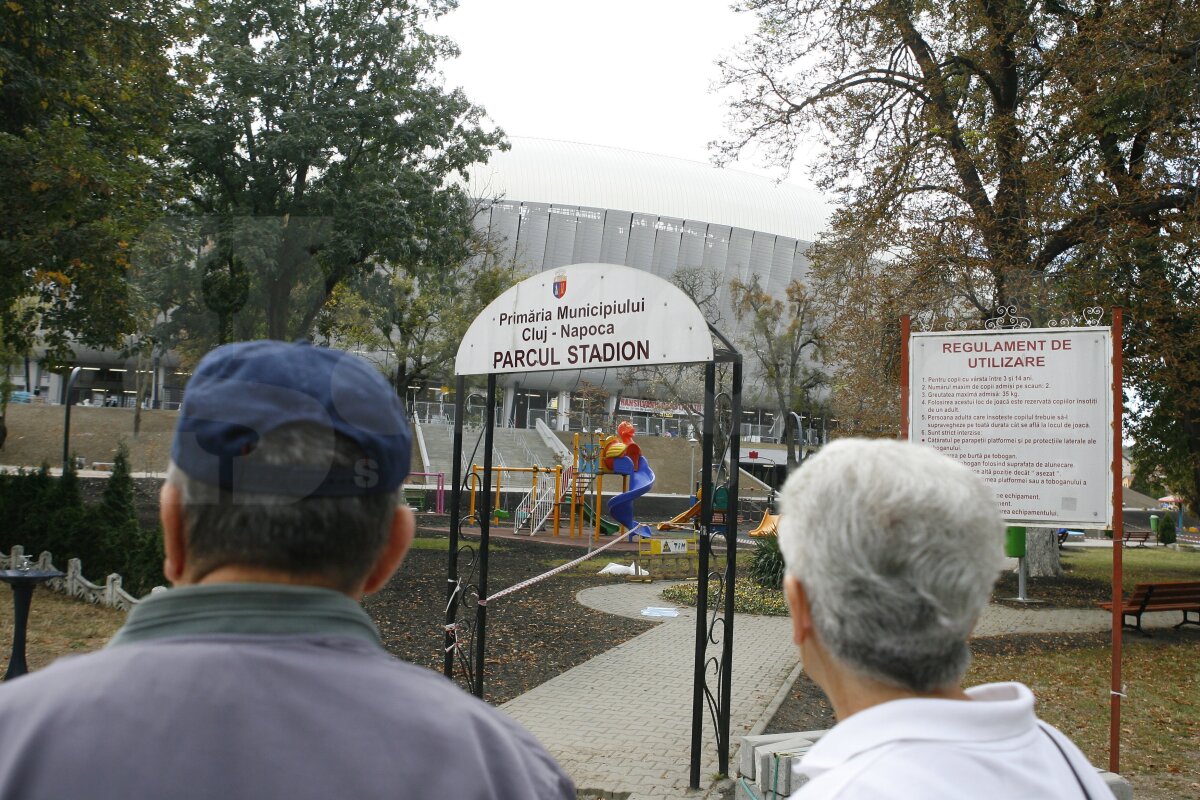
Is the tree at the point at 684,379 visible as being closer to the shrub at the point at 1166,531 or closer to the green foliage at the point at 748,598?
the shrub at the point at 1166,531

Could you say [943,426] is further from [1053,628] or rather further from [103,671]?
[1053,628]

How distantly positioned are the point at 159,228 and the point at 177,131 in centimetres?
379

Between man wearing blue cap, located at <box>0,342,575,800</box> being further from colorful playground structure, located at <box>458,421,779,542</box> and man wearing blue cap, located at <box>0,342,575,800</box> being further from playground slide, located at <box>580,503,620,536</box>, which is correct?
playground slide, located at <box>580,503,620,536</box>

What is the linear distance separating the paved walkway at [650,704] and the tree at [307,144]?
11.7 meters

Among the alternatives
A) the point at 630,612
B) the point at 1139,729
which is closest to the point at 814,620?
the point at 1139,729

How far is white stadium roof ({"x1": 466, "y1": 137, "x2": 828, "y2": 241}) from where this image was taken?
253 feet

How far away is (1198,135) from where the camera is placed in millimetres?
14281

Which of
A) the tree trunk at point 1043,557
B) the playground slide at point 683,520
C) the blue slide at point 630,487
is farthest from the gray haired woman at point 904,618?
the blue slide at point 630,487

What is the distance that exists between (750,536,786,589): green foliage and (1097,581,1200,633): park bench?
5283 millimetres

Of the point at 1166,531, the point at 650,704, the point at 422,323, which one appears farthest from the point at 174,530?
the point at 1166,531

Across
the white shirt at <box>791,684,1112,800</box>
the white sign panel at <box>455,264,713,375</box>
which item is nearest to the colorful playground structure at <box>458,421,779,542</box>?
the white sign panel at <box>455,264,713,375</box>

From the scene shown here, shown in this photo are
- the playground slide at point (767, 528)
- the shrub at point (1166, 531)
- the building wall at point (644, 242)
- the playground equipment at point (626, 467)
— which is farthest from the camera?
the building wall at point (644, 242)

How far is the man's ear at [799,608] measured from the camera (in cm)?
154

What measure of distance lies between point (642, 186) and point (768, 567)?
A: 216ft
